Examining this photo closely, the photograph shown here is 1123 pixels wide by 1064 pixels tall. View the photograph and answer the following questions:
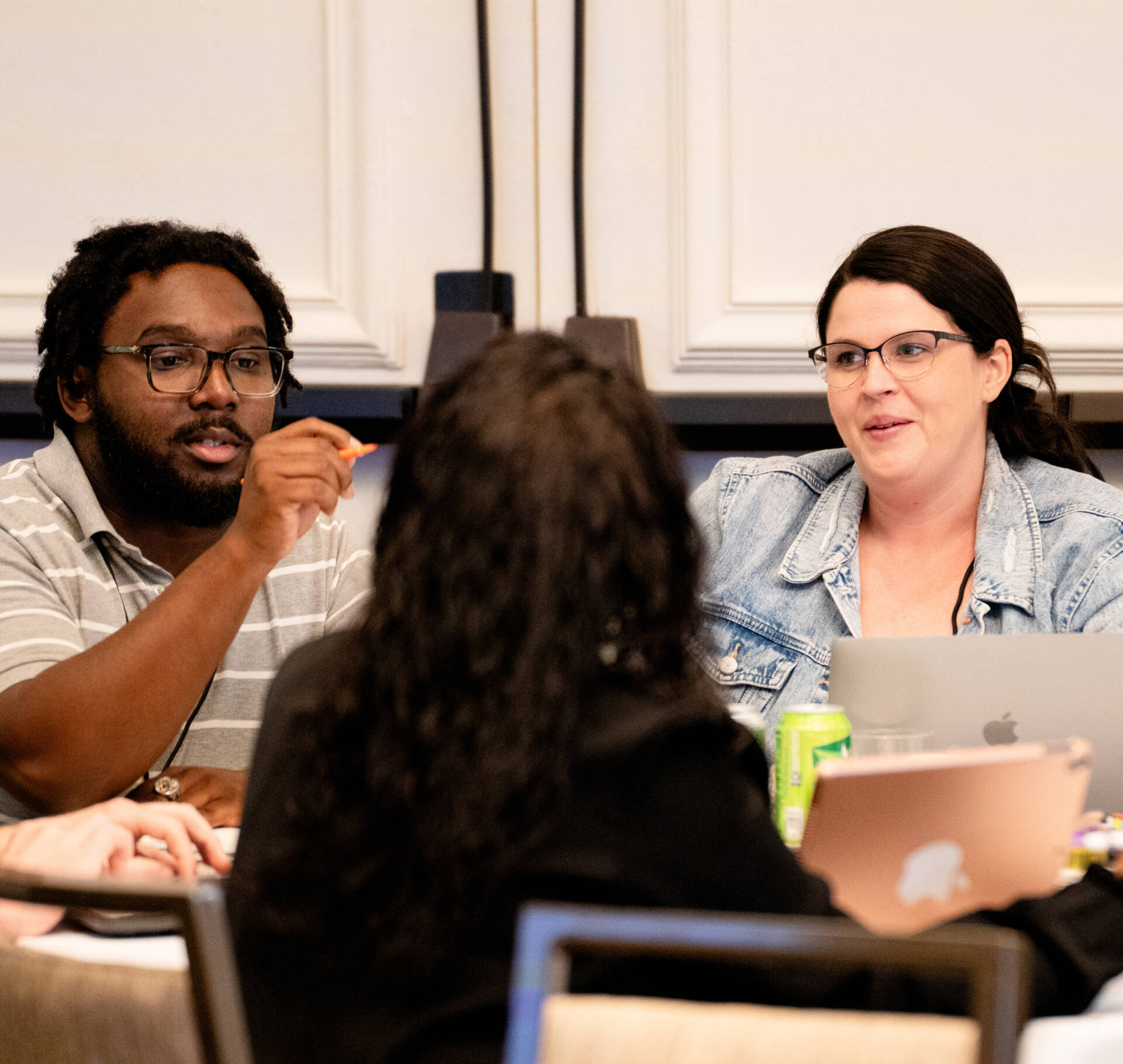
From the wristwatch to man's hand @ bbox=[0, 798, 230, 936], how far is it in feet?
0.80

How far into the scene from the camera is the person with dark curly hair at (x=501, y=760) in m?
0.65

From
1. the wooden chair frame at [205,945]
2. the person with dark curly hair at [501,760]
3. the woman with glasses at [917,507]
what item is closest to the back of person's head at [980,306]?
the woman with glasses at [917,507]

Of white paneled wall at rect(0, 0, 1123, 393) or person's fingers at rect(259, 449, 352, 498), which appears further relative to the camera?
white paneled wall at rect(0, 0, 1123, 393)

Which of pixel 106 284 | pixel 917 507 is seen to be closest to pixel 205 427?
pixel 106 284

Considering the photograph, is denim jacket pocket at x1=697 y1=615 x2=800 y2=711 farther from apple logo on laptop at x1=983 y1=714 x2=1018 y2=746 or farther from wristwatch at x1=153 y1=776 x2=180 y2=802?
wristwatch at x1=153 y1=776 x2=180 y2=802

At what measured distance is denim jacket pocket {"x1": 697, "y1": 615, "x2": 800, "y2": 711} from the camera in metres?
1.59

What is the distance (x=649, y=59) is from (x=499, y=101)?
285 mm

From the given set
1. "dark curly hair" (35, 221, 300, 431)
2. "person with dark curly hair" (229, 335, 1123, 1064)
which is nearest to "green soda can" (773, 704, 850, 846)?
"person with dark curly hair" (229, 335, 1123, 1064)

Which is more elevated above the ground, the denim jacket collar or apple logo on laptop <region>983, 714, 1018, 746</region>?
the denim jacket collar

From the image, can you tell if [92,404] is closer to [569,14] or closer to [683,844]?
[569,14]

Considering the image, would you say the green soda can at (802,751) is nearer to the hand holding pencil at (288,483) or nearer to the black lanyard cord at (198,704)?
the hand holding pencil at (288,483)

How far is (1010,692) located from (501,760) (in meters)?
0.59

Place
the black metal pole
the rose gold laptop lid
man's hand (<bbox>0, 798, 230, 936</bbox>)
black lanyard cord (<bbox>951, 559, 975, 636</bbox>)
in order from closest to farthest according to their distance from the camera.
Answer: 1. the rose gold laptop lid
2. man's hand (<bbox>0, 798, 230, 936</bbox>)
3. black lanyard cord (<bbox>951, 559, 975, 636</bbox>)
4. the black metal pole

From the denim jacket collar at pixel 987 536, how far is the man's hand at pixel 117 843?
0.95 metres
